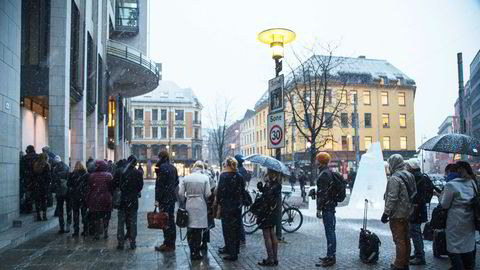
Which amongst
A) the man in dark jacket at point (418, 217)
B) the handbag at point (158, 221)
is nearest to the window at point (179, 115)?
the handbag at point (158, 221)

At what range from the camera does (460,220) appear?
607cm

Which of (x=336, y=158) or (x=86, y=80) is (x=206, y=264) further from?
(x=336, y=158)

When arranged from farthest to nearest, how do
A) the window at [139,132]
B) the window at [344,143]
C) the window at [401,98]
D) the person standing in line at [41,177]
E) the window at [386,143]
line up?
the window at [139,132]
the window at [401,98]
the window at [386,143]
the window at [344,143]
the person standing in line at [41,177]

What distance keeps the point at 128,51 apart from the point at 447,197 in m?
24.6

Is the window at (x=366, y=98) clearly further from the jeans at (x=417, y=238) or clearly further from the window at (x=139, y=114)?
the jeans at (x=417, y=238)

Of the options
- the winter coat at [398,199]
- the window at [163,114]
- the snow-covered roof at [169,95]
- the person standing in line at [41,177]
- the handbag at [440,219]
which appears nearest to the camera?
the handbag at [440,219]

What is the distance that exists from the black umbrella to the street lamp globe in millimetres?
3907

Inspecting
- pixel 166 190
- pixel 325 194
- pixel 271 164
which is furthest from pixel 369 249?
pixel 166 190

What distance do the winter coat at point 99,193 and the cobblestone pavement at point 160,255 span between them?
0.79 metres

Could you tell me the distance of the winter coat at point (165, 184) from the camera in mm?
→ 8844

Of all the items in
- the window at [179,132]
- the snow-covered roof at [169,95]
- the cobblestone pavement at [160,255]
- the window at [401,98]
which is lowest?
the cobblestone pavement at [160,255]

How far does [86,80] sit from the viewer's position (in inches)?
798

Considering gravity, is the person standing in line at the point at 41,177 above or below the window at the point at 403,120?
below

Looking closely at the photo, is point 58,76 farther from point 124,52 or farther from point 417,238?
point 124,52
